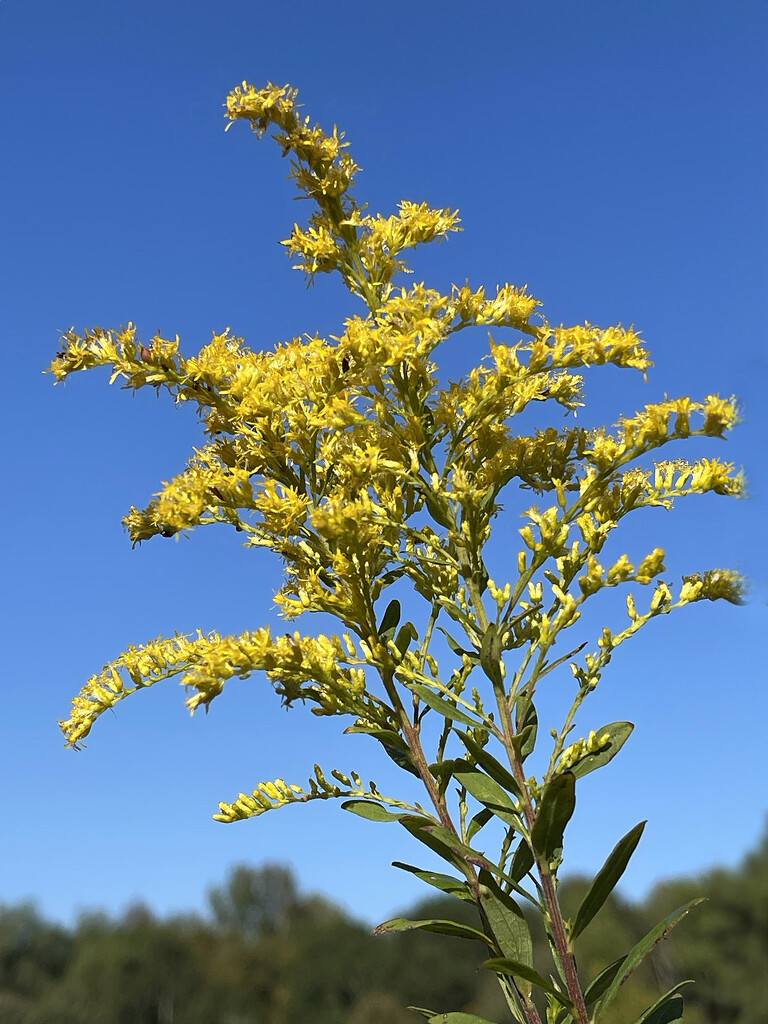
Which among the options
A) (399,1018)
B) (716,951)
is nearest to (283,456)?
(716,951)

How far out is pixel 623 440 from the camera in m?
2.21

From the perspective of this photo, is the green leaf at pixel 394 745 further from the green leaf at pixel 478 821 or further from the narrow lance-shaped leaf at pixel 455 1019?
the narrow lance-shaped leaf at pixel 455 1019

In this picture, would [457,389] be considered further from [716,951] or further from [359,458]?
[716,951]

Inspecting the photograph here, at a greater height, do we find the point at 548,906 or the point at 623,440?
the point at 623,440

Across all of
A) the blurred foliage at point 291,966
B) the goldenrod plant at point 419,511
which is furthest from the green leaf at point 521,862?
the blurred foliage at point 291,966

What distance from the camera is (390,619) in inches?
96.3

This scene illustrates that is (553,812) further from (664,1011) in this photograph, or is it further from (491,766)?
(664,1011)

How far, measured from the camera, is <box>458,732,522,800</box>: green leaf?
6.24 ft

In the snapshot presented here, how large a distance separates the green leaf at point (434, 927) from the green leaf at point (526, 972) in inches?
6.2

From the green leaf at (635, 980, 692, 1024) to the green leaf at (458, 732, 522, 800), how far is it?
0.65 m

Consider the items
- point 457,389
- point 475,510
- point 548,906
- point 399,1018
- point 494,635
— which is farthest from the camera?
point 399,1018

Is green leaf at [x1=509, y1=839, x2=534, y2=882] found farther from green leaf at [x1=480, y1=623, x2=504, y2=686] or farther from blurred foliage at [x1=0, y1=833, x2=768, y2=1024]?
blurred foliage at [x1=0, y1=833, x2=768, y2=1024]

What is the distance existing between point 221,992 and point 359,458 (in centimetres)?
4386

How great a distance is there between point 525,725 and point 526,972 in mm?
578
